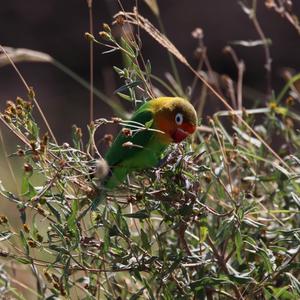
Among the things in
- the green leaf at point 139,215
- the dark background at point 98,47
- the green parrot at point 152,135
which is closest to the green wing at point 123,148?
the green parrot at point 152,135

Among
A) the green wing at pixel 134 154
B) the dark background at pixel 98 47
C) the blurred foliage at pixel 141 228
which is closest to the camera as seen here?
the blurred foliage at pixel 141 228

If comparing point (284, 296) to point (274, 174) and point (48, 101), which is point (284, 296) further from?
point (48, 101)

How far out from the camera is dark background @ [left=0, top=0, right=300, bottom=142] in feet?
19.1

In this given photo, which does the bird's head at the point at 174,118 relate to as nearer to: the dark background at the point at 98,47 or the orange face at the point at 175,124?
the orange face at the point at 175,124

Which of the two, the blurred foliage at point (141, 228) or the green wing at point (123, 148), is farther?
the green wing at point (123, 148)

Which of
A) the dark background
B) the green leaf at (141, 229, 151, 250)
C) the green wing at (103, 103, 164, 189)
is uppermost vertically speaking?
the green wing at (103, 103, 164, 189)

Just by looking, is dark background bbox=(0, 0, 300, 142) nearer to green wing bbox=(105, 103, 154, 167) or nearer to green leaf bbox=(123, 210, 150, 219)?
green wing bbox=(105, 103, 154, 167)

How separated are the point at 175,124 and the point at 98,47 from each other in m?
4.10

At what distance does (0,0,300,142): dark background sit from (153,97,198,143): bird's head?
340 cm

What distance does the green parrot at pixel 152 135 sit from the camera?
6.76 ft

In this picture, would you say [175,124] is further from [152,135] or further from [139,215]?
[139,215]

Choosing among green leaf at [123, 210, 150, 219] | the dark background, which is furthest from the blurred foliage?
the dark background

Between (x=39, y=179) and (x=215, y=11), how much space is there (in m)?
2.93

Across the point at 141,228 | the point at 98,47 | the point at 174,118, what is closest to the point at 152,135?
the point at 174,118
